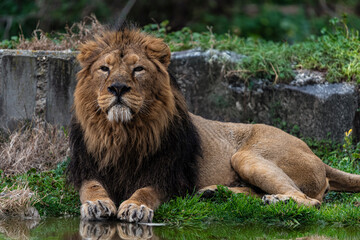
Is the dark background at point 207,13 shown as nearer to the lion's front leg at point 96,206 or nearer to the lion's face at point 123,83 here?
the lion's face at point 123,83

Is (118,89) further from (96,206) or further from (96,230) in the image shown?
(96,230)

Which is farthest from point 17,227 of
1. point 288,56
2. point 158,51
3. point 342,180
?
point 288,56

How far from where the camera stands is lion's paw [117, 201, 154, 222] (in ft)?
14.6

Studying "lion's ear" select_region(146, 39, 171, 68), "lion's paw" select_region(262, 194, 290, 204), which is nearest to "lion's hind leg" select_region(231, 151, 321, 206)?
"lion's paw" select_region(262, 194, 290, 204)

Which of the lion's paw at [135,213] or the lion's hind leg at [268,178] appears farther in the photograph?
the lion's hind leg at [268,178]

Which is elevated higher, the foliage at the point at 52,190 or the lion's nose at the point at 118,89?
the lion's nose at the point at 118,89

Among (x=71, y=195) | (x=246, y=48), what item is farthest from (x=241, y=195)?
(x=246, y=48)

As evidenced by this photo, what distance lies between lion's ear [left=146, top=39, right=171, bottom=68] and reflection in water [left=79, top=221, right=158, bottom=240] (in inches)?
58.4

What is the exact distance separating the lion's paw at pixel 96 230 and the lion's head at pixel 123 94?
76 cm

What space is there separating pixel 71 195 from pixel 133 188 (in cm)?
68

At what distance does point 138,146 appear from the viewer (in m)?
4.95

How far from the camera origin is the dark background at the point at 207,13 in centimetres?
1266

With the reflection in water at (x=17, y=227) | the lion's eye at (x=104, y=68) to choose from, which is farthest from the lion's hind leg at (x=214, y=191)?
the reflection in water at (x=17, y=227)

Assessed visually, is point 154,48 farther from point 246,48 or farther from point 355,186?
point 246,48
